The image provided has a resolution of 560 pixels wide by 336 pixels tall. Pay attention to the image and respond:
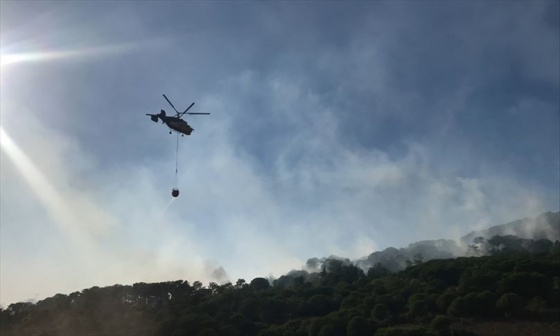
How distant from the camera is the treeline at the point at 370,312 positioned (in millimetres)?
55062

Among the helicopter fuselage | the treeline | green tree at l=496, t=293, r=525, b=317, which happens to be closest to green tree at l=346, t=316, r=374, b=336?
the treeline

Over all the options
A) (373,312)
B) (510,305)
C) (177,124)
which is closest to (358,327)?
(373,312)

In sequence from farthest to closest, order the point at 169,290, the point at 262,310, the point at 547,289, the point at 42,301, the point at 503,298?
the point at 42,301 < the point at 169,290 < the point at 262,310 < the point at 547,289 < the point at 503,298

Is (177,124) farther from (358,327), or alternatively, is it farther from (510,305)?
(510,305)

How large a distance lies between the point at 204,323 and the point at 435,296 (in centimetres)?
2975

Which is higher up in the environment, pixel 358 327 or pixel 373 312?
pixel 373 312

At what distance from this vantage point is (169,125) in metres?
39.1

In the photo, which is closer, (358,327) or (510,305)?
(358,327)

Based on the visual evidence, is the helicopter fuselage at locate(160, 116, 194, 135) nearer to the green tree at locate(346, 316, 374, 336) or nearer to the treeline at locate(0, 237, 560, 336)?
the treeline at locate(0, 237, 560, 336)

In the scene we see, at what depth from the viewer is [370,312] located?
207 ft

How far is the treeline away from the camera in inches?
2168

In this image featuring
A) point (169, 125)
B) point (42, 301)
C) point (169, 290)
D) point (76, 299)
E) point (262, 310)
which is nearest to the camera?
point (169, 125)

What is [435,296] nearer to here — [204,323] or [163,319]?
[204,323]

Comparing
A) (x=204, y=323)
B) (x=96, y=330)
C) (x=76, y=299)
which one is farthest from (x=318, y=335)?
(x=76, y=299)
